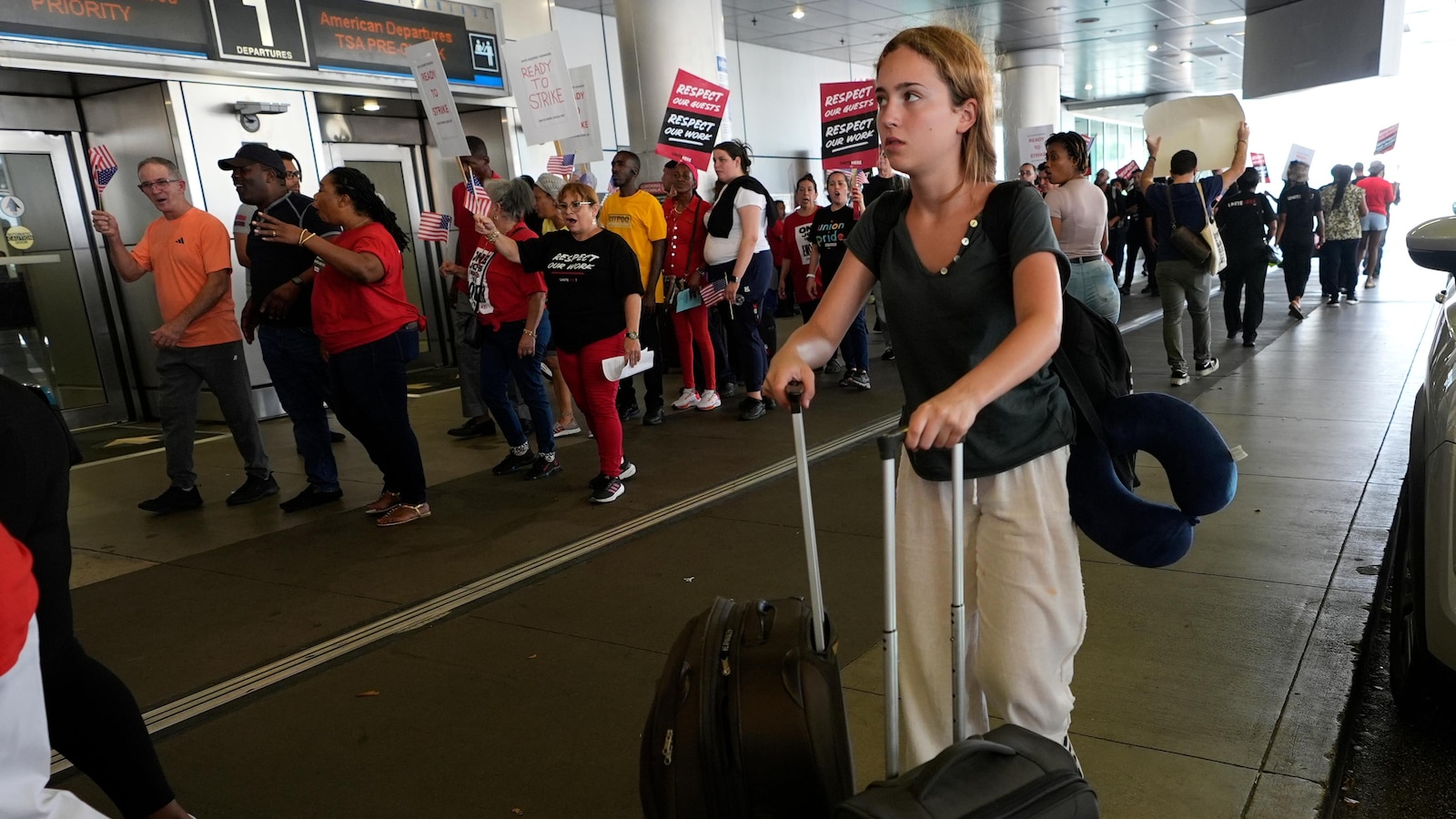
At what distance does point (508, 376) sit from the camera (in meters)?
6.06

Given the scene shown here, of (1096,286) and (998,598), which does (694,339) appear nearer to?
(1096,286)

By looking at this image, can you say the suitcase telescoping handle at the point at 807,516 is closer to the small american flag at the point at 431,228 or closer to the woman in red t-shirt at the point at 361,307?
the woman in red t-shirt at the point at 361,307

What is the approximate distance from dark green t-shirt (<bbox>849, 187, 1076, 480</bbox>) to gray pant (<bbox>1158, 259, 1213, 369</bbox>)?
21.6 feet

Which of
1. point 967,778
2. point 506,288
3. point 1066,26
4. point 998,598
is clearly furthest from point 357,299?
point 1066,26

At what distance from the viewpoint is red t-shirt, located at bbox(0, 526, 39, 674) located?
147 centimetres

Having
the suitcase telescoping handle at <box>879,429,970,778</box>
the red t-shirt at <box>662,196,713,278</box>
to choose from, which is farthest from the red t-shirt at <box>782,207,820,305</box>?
the suitcase telescoping handle at <box>879,429,970,778</box>

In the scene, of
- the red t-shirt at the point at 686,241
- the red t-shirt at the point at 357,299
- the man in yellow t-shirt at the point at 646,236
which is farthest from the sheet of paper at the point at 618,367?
the red t-shirt at the point at 686,241

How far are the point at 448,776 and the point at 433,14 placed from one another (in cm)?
929

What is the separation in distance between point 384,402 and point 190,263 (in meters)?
1.58

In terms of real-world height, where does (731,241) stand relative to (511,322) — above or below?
above

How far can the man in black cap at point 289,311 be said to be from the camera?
5.42m

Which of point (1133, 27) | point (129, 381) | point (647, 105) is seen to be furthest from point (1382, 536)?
point (1133, 27)

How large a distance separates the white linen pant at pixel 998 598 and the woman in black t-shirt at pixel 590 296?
3465 mm

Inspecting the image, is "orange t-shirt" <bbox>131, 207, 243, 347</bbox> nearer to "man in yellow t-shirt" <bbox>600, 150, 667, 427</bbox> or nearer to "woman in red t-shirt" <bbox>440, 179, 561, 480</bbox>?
"woman in red t-shirt" <bbox>440, 179, 561, 480</bbox>
